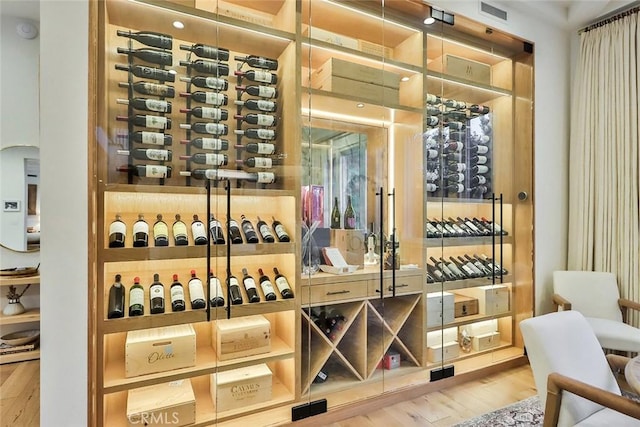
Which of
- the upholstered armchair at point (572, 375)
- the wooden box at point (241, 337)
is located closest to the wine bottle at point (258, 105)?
the wooden box at point (241, 337)

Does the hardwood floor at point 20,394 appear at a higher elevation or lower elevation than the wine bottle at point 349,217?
lower

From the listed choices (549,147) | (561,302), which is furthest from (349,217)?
(549,147)

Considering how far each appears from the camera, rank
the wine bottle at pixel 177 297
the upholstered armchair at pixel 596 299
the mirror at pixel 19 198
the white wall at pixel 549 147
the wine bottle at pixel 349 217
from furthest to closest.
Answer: the mirror at pixel 19 198 < the white wall at pixel 549 147 < the upholstered armchair at pixel 596 299 < the wine bottle at pixel 349 217 < the wine bottle at pixel 177 297

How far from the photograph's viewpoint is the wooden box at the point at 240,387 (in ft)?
6.99

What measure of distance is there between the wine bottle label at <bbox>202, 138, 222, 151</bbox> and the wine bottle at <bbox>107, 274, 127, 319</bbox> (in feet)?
3.01

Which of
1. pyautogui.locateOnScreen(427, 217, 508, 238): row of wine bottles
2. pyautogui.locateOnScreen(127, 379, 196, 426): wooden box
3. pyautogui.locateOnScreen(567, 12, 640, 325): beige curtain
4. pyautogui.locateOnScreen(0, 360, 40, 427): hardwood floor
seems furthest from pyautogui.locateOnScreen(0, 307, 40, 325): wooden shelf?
pyautogui.locateOnScreen(567, 12, 640, 325): beige curtain

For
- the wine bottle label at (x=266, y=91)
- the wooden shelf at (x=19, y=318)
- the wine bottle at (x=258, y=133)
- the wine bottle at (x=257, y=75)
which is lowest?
the wooden shelf at (x=19, y=318)

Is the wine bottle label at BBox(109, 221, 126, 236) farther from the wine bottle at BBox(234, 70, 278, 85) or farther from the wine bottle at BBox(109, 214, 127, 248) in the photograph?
the wine bottle at BBox(234, 70, 278, 85)

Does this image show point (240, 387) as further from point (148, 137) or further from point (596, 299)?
point (596, 299)

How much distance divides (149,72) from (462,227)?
106 inches

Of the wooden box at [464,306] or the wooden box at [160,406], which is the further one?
the wooden box at [464,306]

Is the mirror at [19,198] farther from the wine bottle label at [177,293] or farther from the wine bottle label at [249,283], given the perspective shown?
the wine bottle label at [249,283]

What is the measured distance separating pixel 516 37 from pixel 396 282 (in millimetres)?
2371

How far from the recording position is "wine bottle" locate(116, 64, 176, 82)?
205 cm
